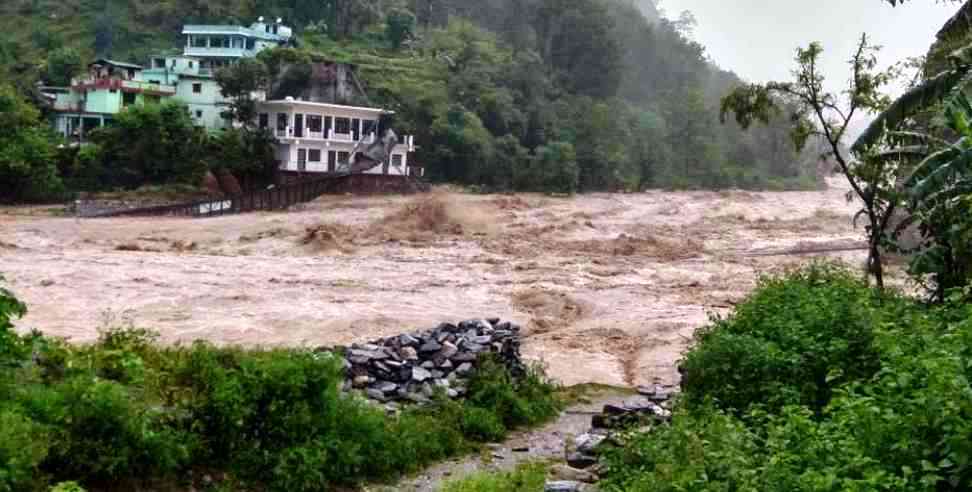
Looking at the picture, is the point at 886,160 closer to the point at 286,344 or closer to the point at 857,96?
the point at 857,96

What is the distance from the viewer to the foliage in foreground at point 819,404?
6.67 m

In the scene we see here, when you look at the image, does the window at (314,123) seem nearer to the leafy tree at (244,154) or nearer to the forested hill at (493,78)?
the leafy tree at (244,154)

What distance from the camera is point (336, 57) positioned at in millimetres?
60875

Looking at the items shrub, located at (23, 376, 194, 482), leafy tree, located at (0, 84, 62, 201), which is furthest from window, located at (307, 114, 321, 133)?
shrub, located at (23, 376, 194, 482)

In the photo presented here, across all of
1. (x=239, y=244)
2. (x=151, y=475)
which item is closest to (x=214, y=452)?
(x=151, y=475)

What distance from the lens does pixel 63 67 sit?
53.4m

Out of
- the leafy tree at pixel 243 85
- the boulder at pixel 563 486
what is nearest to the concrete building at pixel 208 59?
the leafy tree at pixel 243 85

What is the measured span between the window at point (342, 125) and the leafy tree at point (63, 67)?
13.2m

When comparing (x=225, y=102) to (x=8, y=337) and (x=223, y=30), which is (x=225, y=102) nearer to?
(x=223, y=30)

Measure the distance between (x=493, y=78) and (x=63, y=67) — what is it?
86.1 feet

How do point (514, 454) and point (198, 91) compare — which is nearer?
point (514, 454)

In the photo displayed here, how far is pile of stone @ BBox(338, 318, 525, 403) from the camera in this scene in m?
13.6

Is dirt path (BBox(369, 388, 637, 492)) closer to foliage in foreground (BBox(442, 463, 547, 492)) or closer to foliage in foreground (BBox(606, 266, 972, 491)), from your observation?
foliage in foreground (BBox(442, 463, 547, 492))

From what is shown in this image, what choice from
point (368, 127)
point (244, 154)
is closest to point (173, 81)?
point (244, 154)
